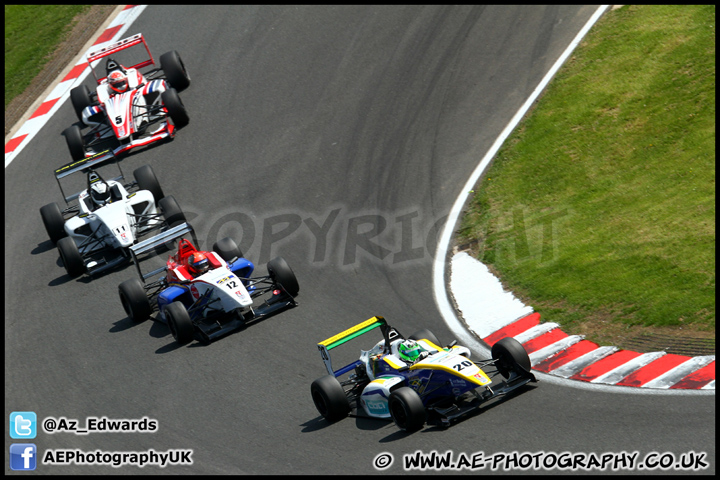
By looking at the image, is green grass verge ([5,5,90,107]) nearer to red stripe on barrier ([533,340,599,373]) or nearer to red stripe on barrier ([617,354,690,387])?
red stripe on barrier ([533,340,599,373])

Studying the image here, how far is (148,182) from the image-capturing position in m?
19.8

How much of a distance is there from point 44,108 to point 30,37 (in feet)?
15.8

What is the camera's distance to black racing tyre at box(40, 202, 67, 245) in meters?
19.1

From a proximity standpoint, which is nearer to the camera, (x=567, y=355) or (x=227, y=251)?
(x=567, y=355)

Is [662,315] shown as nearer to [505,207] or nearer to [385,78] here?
[505,207]

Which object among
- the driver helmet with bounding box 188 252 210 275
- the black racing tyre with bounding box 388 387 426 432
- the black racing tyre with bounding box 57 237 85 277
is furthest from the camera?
the black racing tyre with bounding box 57 237 85 277

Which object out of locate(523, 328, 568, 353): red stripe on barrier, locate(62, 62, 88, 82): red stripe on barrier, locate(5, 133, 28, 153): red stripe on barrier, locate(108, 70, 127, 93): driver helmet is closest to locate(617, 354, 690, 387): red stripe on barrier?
locate(523, 328, 568, 353): red stripe on barrier

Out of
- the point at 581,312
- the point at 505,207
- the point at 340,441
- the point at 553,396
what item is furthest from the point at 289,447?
the point at 505,207

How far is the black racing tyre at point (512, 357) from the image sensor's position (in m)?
11.5

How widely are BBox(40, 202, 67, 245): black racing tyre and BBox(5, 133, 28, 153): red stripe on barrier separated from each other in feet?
22.1

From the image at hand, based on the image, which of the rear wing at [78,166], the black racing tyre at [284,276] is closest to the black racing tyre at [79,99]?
the rear wing at [78,166]

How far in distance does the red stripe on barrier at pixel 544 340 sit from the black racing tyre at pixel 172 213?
861 centimetres

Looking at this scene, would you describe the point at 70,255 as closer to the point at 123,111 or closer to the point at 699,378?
the point at 123,111
